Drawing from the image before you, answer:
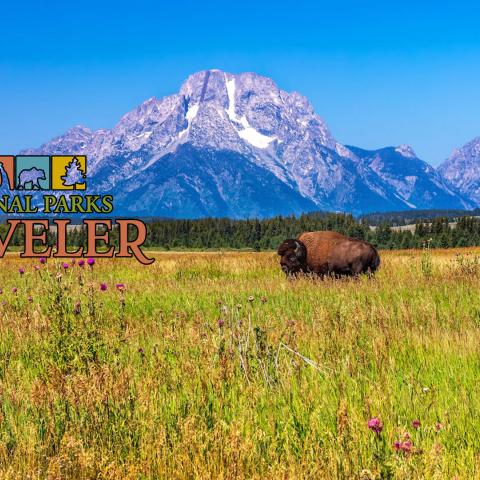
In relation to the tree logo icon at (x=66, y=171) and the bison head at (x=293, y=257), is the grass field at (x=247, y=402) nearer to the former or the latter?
the bison head at (x=293, y=257)

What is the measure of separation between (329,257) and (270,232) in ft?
529

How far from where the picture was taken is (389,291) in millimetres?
10969

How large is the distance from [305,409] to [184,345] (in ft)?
7.72

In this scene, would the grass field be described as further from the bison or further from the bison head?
the bison head

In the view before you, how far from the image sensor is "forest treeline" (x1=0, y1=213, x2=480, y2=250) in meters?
149

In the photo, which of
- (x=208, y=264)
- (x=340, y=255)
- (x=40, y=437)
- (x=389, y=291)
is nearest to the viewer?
(x=40, y=437)

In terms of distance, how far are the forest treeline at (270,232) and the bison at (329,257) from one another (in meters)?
132

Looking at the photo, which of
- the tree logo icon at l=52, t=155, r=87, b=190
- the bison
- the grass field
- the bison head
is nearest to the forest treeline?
the tree logo icon at l=52, t=155, r=87, b=190

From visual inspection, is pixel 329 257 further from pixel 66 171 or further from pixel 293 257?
pixel 66 171

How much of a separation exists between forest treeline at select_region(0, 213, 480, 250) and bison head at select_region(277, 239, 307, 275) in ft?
435

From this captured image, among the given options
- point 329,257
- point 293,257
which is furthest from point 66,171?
point 329,257

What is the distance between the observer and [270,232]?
582ft

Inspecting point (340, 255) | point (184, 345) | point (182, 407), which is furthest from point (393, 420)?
point (340, 255)

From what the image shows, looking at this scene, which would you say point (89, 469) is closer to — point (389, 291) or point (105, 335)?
point (105, 335)
